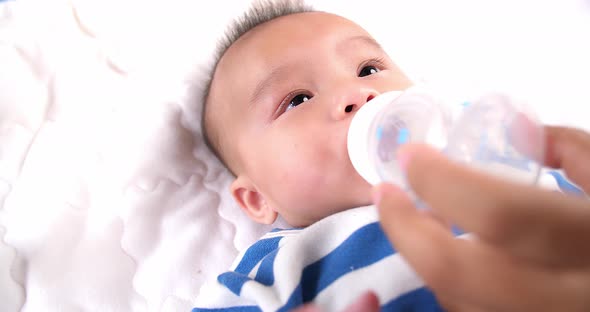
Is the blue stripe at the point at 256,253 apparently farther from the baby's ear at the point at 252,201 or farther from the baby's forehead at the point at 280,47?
the baby's forehead at the point at 280,47

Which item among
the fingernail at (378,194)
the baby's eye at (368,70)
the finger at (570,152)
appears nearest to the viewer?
the fingernail at (378,194)

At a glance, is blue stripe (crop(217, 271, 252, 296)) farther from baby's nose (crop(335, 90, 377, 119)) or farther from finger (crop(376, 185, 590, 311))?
finger (crop(376, 185, 590, 311))

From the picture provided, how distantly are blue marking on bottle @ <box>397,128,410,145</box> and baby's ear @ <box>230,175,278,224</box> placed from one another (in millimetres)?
403

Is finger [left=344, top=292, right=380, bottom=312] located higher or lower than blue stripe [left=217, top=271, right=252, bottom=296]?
higher

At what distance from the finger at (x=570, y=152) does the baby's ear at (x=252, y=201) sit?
52 centimetres

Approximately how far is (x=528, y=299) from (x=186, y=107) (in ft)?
3.04

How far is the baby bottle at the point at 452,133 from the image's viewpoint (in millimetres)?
507

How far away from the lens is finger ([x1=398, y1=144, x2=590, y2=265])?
0.36m

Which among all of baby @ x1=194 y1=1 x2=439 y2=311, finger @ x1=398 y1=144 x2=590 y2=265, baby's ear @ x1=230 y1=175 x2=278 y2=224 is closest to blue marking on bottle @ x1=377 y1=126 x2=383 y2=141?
baby @ x1=194 y1=1 x2=439 y2=311

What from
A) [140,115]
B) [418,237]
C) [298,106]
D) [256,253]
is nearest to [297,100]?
[298,106]

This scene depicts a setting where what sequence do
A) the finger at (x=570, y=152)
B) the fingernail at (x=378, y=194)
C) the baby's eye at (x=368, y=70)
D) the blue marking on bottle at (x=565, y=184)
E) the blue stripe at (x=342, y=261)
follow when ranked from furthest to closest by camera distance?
the baby's eye at (x=368, y=70) → the blue marking on bottle at (x=565, y=184) → the blue stripe at (x=342, y=261) → the finger at (x=570, y=152) → the fingernail at (x=378, y=194)

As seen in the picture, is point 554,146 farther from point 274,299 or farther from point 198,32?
point 198,32

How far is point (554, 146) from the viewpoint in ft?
2.02

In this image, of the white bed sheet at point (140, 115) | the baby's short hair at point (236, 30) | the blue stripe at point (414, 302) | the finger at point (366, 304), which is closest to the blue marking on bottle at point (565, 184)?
the white bed sheet at point (140, 115)
